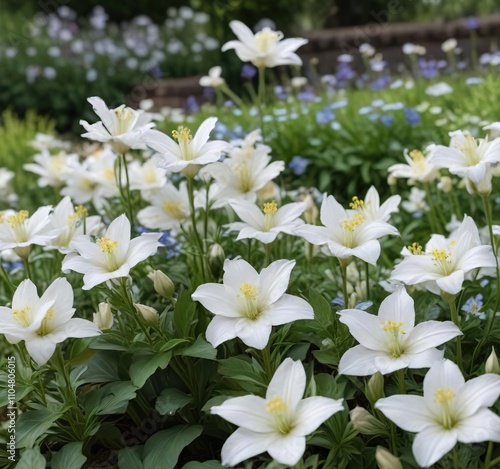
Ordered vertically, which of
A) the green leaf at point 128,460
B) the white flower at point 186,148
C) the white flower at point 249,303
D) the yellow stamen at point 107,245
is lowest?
the green leaf at point 128,460

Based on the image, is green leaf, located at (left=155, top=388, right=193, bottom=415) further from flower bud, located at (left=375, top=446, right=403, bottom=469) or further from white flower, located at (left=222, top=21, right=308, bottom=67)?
white flower, located at (left=222, top=21, right=308, bottom=67)

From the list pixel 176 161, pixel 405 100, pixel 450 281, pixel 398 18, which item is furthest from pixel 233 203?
pixel 398 18

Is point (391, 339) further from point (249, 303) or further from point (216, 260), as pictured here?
point (216, 260)

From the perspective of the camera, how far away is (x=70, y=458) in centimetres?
144

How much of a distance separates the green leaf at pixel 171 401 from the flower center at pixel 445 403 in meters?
0.51

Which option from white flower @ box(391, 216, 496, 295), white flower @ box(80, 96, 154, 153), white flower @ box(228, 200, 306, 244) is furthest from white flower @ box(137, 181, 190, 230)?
white flower @ box(391, 216, 496, 295)

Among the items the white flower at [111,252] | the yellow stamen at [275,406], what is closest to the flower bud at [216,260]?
the white flower at [111,252]

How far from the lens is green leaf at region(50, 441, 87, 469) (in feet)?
4.65

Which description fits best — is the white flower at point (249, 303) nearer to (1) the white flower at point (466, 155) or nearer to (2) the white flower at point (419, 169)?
(1) the white flower at point (466, 155)

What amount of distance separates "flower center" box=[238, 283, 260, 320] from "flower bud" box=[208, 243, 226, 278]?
1.00 ft

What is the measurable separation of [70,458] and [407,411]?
0.61m

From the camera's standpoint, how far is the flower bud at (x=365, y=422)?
4.20ft

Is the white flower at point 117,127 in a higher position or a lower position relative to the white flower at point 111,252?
higher

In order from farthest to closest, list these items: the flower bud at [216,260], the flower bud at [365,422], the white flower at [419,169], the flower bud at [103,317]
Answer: the white flower at [419,169] < the flower bud at [216,260] < the flower bud at [103,317] < the flower bud at [365,422]
